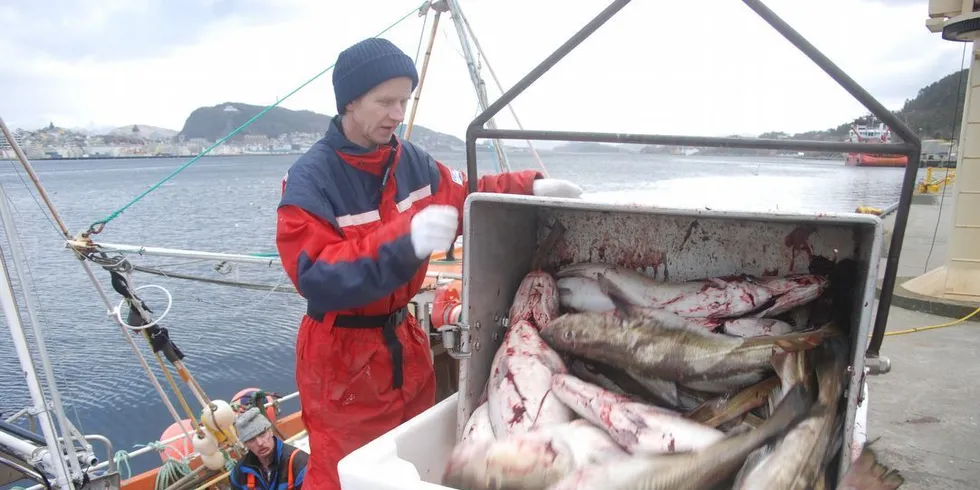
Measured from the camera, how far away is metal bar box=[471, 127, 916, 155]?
6.24ft

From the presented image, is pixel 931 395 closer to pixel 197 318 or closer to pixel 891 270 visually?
pixel 891 270

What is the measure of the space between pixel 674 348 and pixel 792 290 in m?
0.55

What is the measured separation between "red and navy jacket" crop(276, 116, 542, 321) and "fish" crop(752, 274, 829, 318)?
111 cm

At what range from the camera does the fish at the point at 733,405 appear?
205cm

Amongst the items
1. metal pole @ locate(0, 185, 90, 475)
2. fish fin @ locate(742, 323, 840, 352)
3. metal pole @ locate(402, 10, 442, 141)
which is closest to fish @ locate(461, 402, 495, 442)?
fish fin @ locate(742, 323, 840, 352)

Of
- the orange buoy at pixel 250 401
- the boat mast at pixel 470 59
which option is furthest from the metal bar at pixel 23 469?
the boat mast at pixel 470 59

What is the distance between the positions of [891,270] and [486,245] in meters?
1.35

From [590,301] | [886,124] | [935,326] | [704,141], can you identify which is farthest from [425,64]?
[935,326]

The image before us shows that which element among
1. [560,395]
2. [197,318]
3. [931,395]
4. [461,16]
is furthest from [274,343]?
[560,395]

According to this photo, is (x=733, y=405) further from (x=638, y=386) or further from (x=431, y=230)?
(x=431, y=230)

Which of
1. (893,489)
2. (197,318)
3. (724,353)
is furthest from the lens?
(197,318)

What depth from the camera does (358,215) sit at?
8.14 feet

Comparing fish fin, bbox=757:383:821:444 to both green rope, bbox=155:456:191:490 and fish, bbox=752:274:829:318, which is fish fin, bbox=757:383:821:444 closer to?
fish, bbox=752:274:829:318

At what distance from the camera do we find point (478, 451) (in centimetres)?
192
